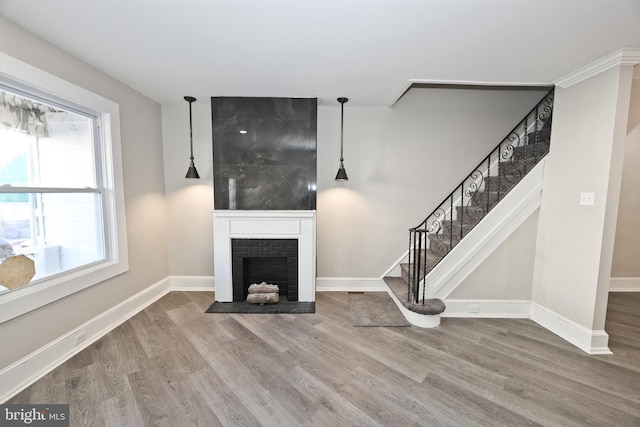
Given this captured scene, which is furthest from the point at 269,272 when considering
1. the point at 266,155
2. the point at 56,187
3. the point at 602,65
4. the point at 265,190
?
the point at 602,65

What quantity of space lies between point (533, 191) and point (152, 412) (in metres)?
4.09

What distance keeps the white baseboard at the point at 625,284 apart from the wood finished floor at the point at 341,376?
1.14m

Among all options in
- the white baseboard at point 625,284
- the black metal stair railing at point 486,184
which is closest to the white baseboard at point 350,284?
the black metal stair railing at point 486,184

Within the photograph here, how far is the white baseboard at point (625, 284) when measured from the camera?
11.8 feet

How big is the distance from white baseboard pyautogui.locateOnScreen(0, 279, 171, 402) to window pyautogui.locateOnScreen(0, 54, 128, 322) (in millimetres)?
385

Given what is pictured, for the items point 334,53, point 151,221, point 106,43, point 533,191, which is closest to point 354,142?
point 334,53

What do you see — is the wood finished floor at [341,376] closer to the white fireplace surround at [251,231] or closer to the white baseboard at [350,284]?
the white fireplace surround at [251,231]

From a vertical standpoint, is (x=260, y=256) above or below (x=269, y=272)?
above

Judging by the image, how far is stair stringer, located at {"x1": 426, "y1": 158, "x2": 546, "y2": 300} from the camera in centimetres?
280

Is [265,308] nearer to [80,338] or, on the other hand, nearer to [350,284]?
[350,284]

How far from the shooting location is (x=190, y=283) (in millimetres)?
3650

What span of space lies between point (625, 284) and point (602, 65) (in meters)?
3.43

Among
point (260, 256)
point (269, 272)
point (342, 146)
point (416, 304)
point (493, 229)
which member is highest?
point (342, 146)

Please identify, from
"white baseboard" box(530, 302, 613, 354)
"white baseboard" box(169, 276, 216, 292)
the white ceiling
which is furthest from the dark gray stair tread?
"white baseboard" box(169, 276, 216, 292)
